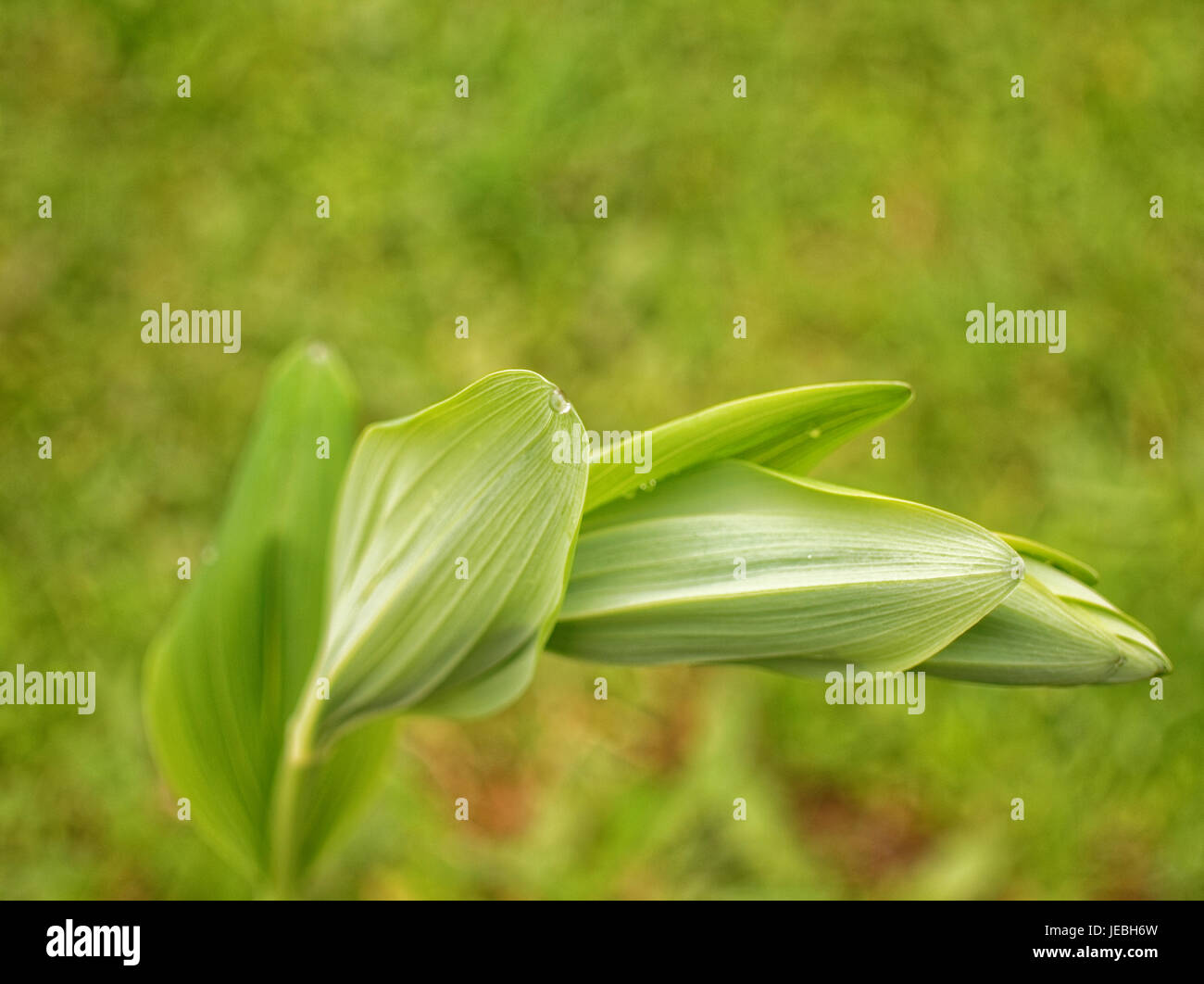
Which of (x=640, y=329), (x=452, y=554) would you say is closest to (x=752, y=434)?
(x=452, y=554)

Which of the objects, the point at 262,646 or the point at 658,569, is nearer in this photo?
the point at 658,569

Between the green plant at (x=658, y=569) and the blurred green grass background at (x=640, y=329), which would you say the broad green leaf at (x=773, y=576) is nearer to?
the green plant at (x=658, y=569)

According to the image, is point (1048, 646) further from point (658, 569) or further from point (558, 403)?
point (558, 403)

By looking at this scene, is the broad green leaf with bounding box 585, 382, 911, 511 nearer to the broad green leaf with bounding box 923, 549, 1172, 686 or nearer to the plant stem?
the broad green leaf with bounding box 923, 549, 1172, 686

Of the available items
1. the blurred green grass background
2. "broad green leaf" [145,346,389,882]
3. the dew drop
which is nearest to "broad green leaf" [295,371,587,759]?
A: the dew drop

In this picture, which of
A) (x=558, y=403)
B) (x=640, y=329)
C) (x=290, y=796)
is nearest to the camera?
(x=558, y=403)

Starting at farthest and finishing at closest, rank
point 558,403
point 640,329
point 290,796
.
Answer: point 640,329, point 290,796, point 558,403
